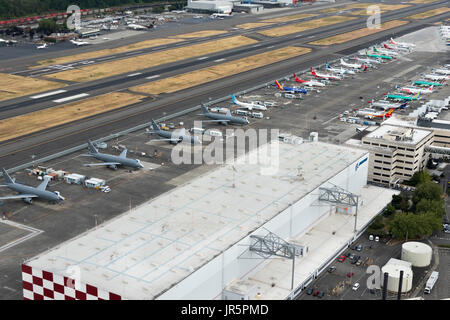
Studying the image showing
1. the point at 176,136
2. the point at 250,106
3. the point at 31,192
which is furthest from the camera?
the point at 250,106

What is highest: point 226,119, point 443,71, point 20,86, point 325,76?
point 20,86

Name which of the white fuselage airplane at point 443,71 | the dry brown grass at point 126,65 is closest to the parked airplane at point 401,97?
the white fuselage airplane at point 443,71

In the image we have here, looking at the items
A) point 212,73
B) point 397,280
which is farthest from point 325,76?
point 397,280

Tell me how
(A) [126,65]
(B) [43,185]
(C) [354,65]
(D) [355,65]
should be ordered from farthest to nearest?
(D) [355,65]
(C) [354,65]
(A) [126,65]
(B) [43,185]

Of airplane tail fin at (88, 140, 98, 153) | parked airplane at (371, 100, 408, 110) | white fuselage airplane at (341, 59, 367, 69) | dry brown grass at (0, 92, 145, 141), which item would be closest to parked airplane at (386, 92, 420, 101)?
parked airplane at (371, 100, 408, 110)

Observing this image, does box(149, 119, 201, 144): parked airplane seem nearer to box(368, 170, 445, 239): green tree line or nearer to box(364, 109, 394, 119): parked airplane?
box(368, 170, 445, 239): green tree line

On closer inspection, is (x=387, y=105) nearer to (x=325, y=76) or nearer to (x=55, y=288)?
(x=325, y=76)

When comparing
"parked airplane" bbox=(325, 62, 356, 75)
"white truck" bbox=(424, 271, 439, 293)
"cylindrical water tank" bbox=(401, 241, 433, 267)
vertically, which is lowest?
"white truck" bbox=(424, 271, 439, 293)
